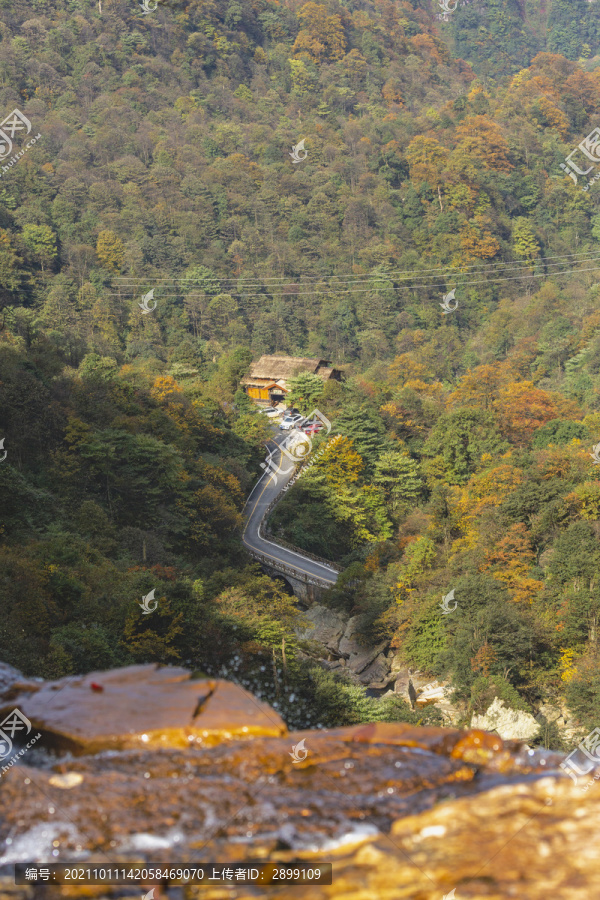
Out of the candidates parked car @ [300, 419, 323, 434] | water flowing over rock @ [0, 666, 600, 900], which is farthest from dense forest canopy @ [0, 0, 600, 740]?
water flowing over rock @ [0, 666, 600, 900]

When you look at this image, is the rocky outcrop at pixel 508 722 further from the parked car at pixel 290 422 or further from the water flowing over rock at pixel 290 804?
the parked car at pixel 290 422

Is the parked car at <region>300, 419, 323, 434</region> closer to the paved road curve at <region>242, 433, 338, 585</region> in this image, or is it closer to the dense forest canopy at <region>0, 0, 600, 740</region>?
the dense forest canopy at <region>0, 0, 600, 740</region>

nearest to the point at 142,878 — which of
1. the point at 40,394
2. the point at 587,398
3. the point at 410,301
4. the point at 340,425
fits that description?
the point at 40,394

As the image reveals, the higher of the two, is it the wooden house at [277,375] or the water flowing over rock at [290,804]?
the water flowing over rock at [290,804]

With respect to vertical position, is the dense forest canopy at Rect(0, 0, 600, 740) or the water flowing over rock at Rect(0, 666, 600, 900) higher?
the water flowing over rock at Rect(0, 666, 600, 900)

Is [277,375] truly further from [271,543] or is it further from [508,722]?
[508,722]

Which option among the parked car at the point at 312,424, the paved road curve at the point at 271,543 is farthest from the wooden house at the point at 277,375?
the paved road curve at the point at 271,543

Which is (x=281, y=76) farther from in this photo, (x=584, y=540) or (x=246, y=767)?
(x=246, y=767)
